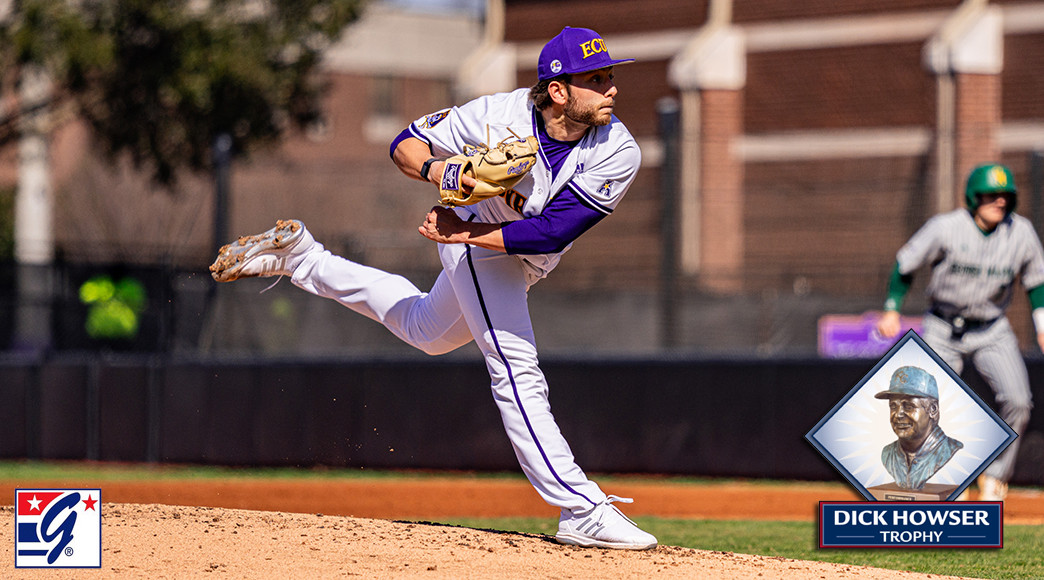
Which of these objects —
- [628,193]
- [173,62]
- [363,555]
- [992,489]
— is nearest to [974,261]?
[992,489]

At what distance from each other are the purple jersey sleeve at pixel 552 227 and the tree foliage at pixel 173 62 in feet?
46.8

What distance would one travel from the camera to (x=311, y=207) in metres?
18.3

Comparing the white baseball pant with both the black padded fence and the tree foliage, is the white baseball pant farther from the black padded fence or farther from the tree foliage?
the tree foliage

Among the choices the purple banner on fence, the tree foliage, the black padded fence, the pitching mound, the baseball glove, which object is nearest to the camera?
the pitching mound

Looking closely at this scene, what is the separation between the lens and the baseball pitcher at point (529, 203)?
6.04 meters

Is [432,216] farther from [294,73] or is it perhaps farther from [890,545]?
[294,73]

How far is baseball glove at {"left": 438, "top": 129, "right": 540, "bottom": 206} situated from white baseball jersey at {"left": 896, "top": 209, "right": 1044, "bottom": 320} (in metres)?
4.33

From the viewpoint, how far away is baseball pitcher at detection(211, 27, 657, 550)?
6.04m

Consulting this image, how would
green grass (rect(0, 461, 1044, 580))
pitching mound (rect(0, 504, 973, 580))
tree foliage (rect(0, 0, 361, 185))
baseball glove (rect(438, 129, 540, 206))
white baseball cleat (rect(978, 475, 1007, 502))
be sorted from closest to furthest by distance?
pitching mound (rect(0, 504, 973, 580))
baseball glove (rect(438, 129, 540, 206))
green grass (rect(0, 461, 1044, 580))
white baseball cleat (rect(978, 475, 1007, 502))
tree foliage (rect(0, 0, 361, 185))

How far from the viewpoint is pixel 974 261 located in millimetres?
9375

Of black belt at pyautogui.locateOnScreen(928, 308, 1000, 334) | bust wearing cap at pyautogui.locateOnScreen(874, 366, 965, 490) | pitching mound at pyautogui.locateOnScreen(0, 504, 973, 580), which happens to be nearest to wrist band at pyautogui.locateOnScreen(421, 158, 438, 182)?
pitching mound at pyautogui.locateOnScreen(0, 504, 973, 580)

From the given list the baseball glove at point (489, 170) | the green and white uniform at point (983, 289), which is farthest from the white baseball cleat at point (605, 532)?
the green and white uniform at point (983, 289)

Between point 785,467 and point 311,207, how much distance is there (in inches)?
312

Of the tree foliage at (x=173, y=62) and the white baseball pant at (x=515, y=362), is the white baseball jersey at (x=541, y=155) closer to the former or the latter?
the white baseball pant at (x=515, y=362)
